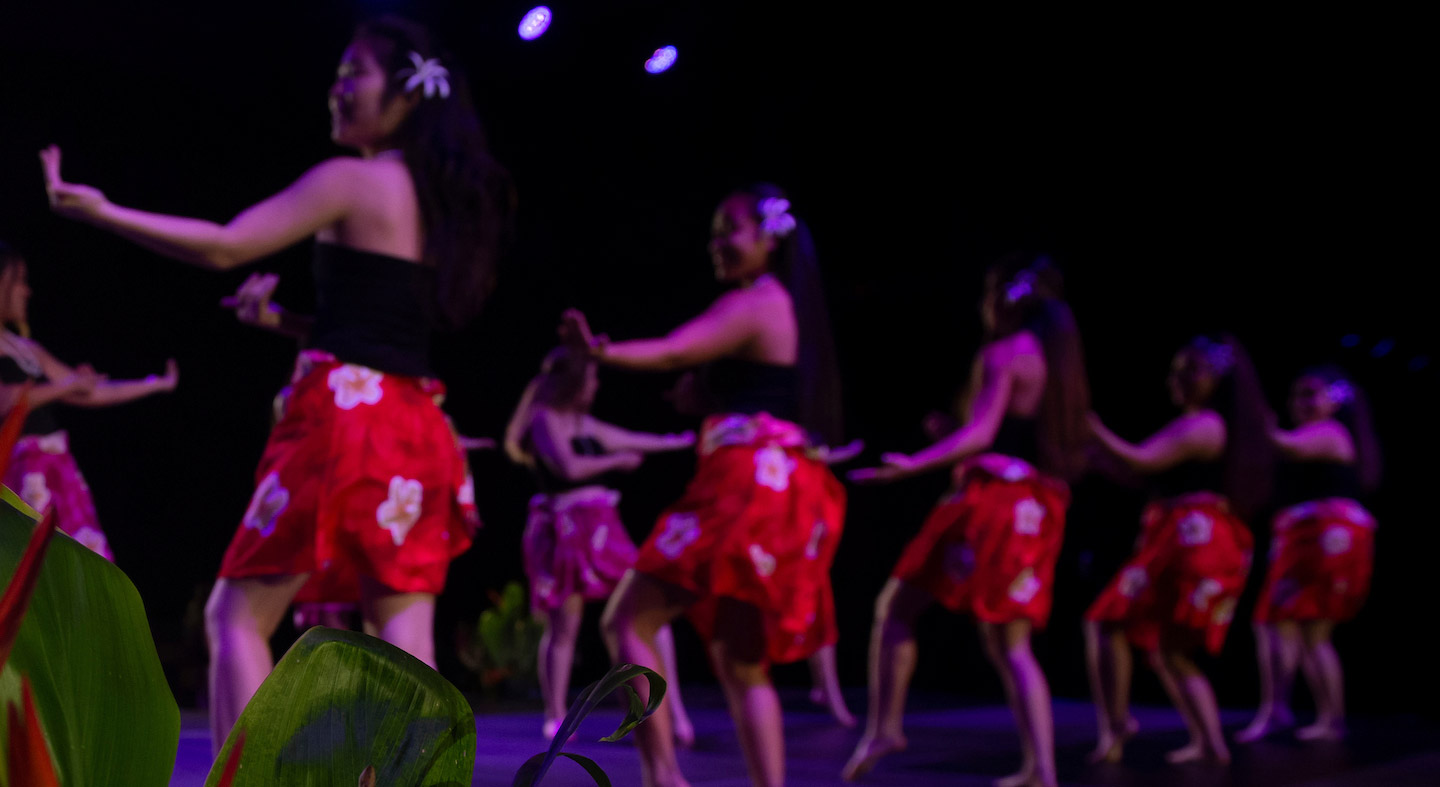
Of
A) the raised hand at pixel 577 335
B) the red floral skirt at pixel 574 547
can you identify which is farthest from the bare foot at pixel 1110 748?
the raised hand at pixel 577 335

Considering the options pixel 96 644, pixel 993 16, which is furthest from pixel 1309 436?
pixel 96 644

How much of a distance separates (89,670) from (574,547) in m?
4.81

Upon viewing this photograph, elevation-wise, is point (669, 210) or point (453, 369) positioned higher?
point (669, 210)

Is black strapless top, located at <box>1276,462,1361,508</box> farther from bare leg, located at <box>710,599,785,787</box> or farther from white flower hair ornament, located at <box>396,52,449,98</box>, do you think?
white flower hair ornament, located at <box>396,52,449,98</box>

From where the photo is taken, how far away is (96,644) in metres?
0.44

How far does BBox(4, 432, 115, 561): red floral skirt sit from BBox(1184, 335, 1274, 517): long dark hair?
407cm

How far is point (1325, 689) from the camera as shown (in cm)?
574

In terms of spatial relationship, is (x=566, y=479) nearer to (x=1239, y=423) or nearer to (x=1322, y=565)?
(x=1239, y=423)

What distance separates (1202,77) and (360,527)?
4524 mm

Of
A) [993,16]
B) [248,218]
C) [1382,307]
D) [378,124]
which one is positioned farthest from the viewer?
[1382,307]

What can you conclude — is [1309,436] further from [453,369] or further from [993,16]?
[453,369]

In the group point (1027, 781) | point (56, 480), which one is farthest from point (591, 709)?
point (56, 480)

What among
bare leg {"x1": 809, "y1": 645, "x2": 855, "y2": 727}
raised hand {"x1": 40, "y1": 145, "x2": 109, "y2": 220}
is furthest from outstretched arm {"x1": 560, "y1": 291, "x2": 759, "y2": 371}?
bare leg {"x1": 809, "y1": 645, "x2": 855, "y2": 727}

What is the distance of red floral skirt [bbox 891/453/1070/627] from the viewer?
366cm
